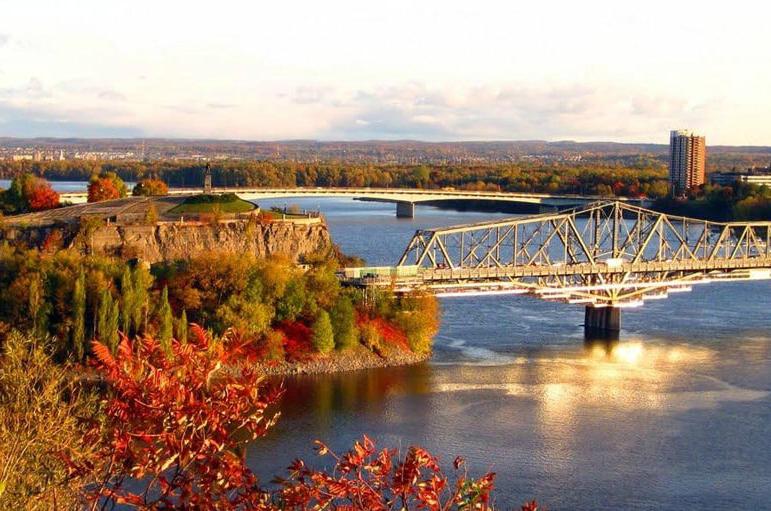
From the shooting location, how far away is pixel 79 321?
73.7 ft

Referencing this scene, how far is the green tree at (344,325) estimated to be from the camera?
78.6ft

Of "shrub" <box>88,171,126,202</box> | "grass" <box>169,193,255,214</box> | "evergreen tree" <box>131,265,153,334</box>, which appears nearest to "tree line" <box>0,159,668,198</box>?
"shrub" <box>88,171,126,202</box>

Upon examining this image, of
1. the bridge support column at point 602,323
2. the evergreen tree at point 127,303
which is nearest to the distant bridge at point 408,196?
the bridge support column at point 602,323

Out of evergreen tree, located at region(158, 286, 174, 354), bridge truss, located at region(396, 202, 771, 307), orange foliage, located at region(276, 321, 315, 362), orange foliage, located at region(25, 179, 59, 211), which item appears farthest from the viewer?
orange foliage, located at region(25, 179, 59, 211)

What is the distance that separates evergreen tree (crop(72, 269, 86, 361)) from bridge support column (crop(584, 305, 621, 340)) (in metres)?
11.0

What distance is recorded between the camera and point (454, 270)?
27.3 meters

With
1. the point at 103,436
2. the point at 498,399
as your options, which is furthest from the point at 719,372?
the point at 103,436

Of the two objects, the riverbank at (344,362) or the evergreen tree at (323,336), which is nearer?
the riverbank at (344,362)

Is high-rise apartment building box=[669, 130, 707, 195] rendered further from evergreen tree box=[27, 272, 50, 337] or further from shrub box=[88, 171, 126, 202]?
evergreen tree box=[27, 272, 50, 337]

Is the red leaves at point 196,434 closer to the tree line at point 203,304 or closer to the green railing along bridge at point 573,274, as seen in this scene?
the tree line at point 203,304

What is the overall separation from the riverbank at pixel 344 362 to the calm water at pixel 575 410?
455 mm

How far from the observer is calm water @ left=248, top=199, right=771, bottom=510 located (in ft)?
53.2

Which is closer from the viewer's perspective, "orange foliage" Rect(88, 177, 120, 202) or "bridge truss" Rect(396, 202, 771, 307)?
"bridge truss" Rect(396, 202, 771, 307)

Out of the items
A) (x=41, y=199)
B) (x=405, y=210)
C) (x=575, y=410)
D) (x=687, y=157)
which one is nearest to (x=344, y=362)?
(x=575, y=410)
